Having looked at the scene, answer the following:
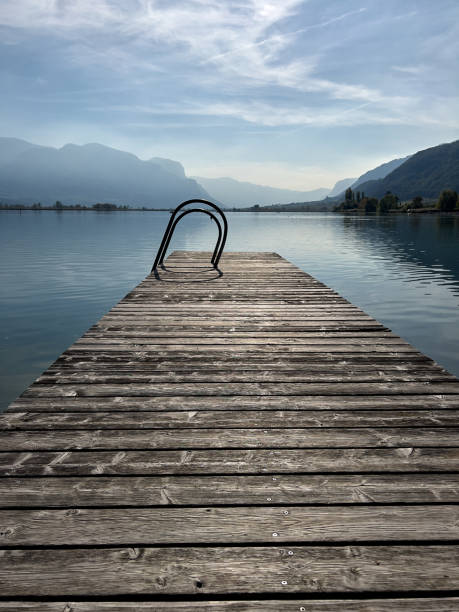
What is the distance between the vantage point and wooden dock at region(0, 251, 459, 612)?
1548 millimetres

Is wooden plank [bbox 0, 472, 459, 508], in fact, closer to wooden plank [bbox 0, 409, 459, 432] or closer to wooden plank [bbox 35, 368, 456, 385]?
wooden plank [bbox 0, 409, 459, 432]

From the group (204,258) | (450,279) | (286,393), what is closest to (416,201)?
(450,279)

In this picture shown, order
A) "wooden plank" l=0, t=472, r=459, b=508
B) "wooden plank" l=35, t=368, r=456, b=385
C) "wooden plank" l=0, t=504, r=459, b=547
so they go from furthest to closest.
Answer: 1. "wooden plank" l=35, t=368, r=456, b=385
2. "wooden plank" l=0, t=472, r=459, b=508
3. "wooden plank" l=0, t=504, r=459, b=547

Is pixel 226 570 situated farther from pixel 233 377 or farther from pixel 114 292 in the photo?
pixel 114 292

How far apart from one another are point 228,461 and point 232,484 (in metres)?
0.20

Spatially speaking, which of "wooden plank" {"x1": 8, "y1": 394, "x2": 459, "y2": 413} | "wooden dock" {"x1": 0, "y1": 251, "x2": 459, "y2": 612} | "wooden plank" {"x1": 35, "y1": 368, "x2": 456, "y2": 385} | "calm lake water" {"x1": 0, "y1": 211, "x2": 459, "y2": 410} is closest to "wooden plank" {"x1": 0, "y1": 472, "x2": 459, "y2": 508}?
"wooden dock" {"x1": 0, "y1": 251, "x2": 459, "y2": 612}

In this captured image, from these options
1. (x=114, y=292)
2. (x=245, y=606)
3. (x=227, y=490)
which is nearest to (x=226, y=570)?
(x=245, y=606)

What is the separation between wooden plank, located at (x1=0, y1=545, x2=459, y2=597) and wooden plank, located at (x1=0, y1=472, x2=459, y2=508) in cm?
27

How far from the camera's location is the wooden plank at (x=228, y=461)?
219 centimetres

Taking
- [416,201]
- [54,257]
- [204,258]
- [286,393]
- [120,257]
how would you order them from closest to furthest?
[286,393] < [204,258] < [54,257] < [120,257] < [416,201]

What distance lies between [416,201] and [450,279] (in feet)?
439

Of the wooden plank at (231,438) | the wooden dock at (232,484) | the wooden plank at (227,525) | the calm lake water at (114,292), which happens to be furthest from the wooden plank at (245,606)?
the calm lake water at (114,292)

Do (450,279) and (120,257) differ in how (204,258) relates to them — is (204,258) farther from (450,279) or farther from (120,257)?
(120,257)

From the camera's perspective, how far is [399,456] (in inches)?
92.0
